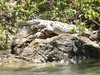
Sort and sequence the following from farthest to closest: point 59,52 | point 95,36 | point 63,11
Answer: point 63,11 < point 95,36 < point 59,52

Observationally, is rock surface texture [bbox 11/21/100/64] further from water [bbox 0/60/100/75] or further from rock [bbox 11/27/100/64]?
water [bbox 0/60/100/75]

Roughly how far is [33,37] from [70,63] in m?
2.18

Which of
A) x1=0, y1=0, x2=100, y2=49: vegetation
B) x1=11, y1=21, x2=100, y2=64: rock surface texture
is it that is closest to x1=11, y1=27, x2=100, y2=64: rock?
x1=11, y1=21, x2=100, y2=64: rock surface texture

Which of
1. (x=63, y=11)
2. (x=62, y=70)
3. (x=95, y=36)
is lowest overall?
(x=62, y=70)

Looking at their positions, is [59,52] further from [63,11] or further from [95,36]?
[63,11]

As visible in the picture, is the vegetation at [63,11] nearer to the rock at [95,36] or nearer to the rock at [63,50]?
A: the rock at [95,36]

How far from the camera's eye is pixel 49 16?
1123 cm

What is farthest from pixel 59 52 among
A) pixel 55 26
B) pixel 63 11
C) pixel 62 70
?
pixel 63 11

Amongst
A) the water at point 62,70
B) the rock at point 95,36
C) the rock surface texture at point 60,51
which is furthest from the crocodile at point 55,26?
the water at point 62,70

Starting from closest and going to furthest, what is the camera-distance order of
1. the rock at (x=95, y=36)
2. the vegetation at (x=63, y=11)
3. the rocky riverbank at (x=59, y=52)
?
the rocky riverbank at (x=59, y=52) → the rock at (x=95, y=36) → the vegetation at (x=63, y=11)

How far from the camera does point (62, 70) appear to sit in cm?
689

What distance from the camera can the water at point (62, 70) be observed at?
6.58 meters

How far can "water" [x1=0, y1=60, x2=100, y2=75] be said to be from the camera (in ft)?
21.6

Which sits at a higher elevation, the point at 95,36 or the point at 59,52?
the point at 95,36
